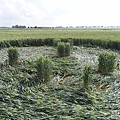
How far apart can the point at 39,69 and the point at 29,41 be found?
8.06m

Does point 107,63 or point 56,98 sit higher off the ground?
point 107,63

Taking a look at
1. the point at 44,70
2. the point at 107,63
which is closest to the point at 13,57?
the point at 44,70

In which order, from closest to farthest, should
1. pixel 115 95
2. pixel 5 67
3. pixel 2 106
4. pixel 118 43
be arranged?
1. pixel 2 106
2. pixel 115 95
3. pixel 5 67
4. pixel 118 43

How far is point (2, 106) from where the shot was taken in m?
3.85

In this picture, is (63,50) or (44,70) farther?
A: (63,50)

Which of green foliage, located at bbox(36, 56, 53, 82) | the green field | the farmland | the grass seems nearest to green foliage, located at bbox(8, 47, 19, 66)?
the farmland

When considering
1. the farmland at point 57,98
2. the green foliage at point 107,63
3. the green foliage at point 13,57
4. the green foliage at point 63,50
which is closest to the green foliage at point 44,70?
the farmland at point 57,98

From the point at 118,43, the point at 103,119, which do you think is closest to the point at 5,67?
the point at 103,119

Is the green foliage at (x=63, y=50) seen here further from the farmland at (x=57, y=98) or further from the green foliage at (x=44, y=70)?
the green foliage at (x=44, y=70)

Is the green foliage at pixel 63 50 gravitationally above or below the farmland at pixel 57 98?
above

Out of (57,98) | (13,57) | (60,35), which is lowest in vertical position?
(57,98)

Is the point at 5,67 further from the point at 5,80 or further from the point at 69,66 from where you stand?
the point at 69,66

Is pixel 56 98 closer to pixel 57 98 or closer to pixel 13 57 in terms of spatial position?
pixel 57 98

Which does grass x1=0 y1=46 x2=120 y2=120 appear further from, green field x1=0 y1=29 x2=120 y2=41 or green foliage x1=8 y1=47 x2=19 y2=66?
green field x1=0 y1=29 x2=120 y2=41
